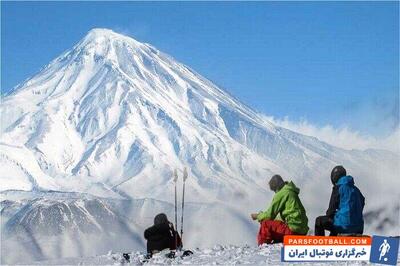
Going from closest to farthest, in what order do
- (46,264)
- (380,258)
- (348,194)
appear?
(380,258)
(348,194)
(46,264)

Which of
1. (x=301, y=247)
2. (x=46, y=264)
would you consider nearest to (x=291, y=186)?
(x=301, y=247)

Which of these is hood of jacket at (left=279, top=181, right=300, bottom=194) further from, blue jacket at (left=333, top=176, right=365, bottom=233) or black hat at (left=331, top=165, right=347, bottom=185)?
blue jacket at (left=333, top=176, right=365, bottom=233)

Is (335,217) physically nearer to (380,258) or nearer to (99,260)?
(380,258)

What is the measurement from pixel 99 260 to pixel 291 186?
158 inches

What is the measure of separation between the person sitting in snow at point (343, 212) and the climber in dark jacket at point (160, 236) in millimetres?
2879

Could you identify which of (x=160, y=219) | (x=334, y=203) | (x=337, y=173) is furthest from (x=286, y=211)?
(x=160, y=219)

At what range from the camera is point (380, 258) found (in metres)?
15.2

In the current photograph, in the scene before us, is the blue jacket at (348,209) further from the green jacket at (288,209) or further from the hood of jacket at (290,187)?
the hood of jacket at (290,187)

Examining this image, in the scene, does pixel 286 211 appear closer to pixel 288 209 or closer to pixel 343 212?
pixel 288 209

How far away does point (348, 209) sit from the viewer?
1669cm

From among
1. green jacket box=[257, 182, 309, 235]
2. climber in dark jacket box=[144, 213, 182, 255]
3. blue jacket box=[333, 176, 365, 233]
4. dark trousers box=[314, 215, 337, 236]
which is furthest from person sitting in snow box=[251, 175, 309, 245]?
climber in dark jacket box=[144, 213, 182, 255]

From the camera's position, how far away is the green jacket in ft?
55.8

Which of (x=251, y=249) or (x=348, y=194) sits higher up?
(x=348, y=194)

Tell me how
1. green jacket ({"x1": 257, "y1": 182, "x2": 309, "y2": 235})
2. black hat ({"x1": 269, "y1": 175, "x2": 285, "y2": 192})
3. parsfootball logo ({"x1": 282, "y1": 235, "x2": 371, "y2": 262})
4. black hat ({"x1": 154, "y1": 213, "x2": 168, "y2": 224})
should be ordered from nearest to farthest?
parsfootball logo ({"x1": 282, "y1": 235, "x2": 371, "y2": 262}) → green jacket ({"x1": 257, "y1": 182, "x2": 309, "y2": 235}) → black hat ({"x1": 269, "y1": 175, "x2": 285, "y2": 192}) → black hat ({"x1": 154, "y1": 213, "x2": 168, "y2": 224})
